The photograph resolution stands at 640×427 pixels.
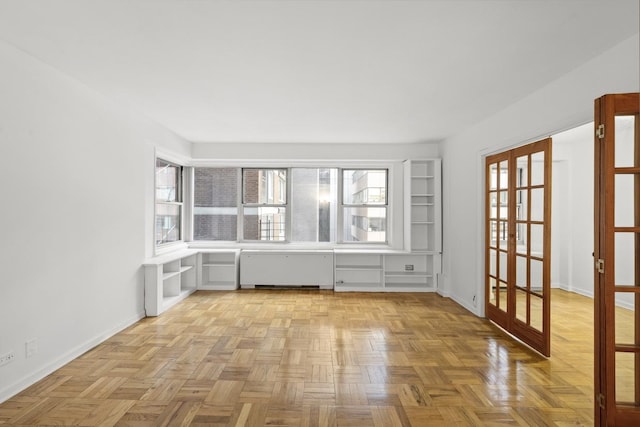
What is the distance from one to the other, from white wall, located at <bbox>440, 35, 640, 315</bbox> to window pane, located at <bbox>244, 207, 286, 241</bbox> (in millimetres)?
3030

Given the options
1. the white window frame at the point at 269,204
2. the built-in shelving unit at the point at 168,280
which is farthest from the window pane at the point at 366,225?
the built-in shelving unit at the point at 168,280

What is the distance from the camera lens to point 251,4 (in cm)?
203

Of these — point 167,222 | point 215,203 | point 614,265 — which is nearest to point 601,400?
point 614,265

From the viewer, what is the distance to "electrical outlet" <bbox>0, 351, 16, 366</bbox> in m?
2.50

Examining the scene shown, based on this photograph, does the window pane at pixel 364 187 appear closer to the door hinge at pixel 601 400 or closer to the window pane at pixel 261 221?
the window pane at pixel 261 221

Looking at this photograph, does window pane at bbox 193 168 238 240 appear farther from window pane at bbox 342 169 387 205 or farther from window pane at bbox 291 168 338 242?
window pane at bbox 342 169 387 205

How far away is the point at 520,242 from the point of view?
12.3 ft

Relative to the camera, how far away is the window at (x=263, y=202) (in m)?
6.64

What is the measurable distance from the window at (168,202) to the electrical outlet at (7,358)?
8.81 feet

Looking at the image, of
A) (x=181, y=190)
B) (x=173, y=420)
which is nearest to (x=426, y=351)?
(x=173, y=420)

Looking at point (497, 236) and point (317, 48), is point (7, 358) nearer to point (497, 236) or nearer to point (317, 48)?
point (317, 48)

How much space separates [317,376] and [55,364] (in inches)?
89.4

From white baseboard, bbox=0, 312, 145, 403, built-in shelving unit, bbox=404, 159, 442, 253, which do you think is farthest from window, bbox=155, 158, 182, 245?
built-in shelving unit, bbox=404, 159, 442, 253

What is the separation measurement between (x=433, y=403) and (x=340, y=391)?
2.24 ft
